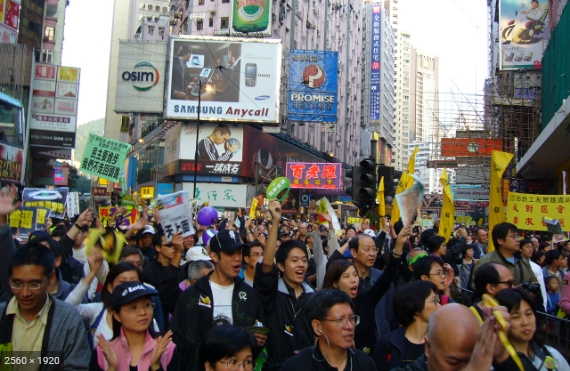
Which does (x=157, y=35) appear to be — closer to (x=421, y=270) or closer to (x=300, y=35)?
(x=300, y=35)

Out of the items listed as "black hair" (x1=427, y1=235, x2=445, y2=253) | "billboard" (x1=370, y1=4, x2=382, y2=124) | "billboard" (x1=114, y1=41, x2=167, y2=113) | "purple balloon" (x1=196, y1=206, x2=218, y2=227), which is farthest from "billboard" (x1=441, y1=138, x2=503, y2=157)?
"billboard" (x1=370, y1=4, x2=382, y2=124)

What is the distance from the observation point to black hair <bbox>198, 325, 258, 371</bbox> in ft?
9.98

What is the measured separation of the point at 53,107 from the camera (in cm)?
3347

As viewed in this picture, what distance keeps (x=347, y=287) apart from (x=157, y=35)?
75078 millimetres

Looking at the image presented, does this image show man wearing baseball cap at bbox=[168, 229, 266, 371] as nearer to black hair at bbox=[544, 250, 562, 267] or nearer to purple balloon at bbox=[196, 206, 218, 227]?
black hair at bbox=[544, 250, 562, 267]

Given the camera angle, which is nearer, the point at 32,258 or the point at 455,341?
the point at 455,341

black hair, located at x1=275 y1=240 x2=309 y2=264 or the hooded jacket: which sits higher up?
black hair, located at x1=275 y1=240 x2=309 y2=264

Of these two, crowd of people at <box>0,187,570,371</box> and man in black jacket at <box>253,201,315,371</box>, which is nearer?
crowd of people at <box>0,187,570,371</box>

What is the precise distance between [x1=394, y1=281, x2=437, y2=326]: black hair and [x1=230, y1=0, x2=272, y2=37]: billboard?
130 feet

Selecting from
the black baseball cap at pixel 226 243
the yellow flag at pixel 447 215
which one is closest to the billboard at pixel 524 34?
the yellow flag at pixel 447 215

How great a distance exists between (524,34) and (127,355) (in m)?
32.9

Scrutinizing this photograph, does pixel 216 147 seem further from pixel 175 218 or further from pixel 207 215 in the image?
pixel 175 218

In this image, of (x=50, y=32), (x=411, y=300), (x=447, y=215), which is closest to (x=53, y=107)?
(x=50, y=32)

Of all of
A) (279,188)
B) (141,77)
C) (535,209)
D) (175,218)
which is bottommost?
(175,218)
